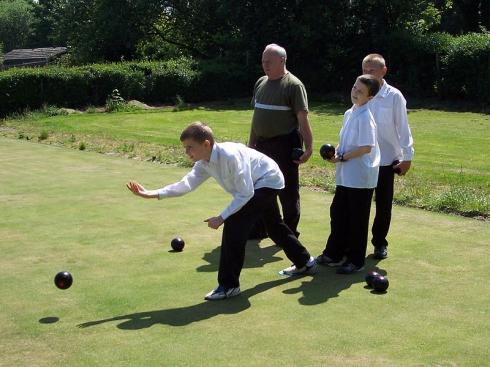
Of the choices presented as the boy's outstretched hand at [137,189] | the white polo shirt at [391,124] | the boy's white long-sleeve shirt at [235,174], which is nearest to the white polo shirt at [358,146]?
the white polo shirt at [391,124]

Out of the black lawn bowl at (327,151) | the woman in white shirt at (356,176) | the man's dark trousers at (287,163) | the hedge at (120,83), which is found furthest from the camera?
the hedge at (120,83)

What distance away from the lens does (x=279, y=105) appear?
24.0ft

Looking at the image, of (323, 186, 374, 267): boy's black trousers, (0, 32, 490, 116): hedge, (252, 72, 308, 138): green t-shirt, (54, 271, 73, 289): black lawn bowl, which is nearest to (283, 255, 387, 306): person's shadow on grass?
(323, 186, 374, 267): boy's black trousers

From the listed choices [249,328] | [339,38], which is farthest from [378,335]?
[339,38]

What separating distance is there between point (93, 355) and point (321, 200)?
5878 millimetres

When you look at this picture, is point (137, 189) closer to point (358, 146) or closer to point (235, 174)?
point (235, 174)

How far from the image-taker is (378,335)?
4918 millimetres

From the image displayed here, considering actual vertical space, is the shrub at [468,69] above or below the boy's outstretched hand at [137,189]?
above

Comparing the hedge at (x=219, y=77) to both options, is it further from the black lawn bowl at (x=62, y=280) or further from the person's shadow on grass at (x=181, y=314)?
the person's shadow on grass at (x=181, y=314)

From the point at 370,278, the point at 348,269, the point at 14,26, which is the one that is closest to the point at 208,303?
the point at 370,278

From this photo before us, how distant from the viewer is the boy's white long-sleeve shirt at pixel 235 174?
5547mm

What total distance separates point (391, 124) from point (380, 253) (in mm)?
1279

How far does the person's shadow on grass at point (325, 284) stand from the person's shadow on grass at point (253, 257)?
0.63 meters

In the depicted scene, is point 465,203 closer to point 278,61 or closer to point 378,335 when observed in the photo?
point 278,61
